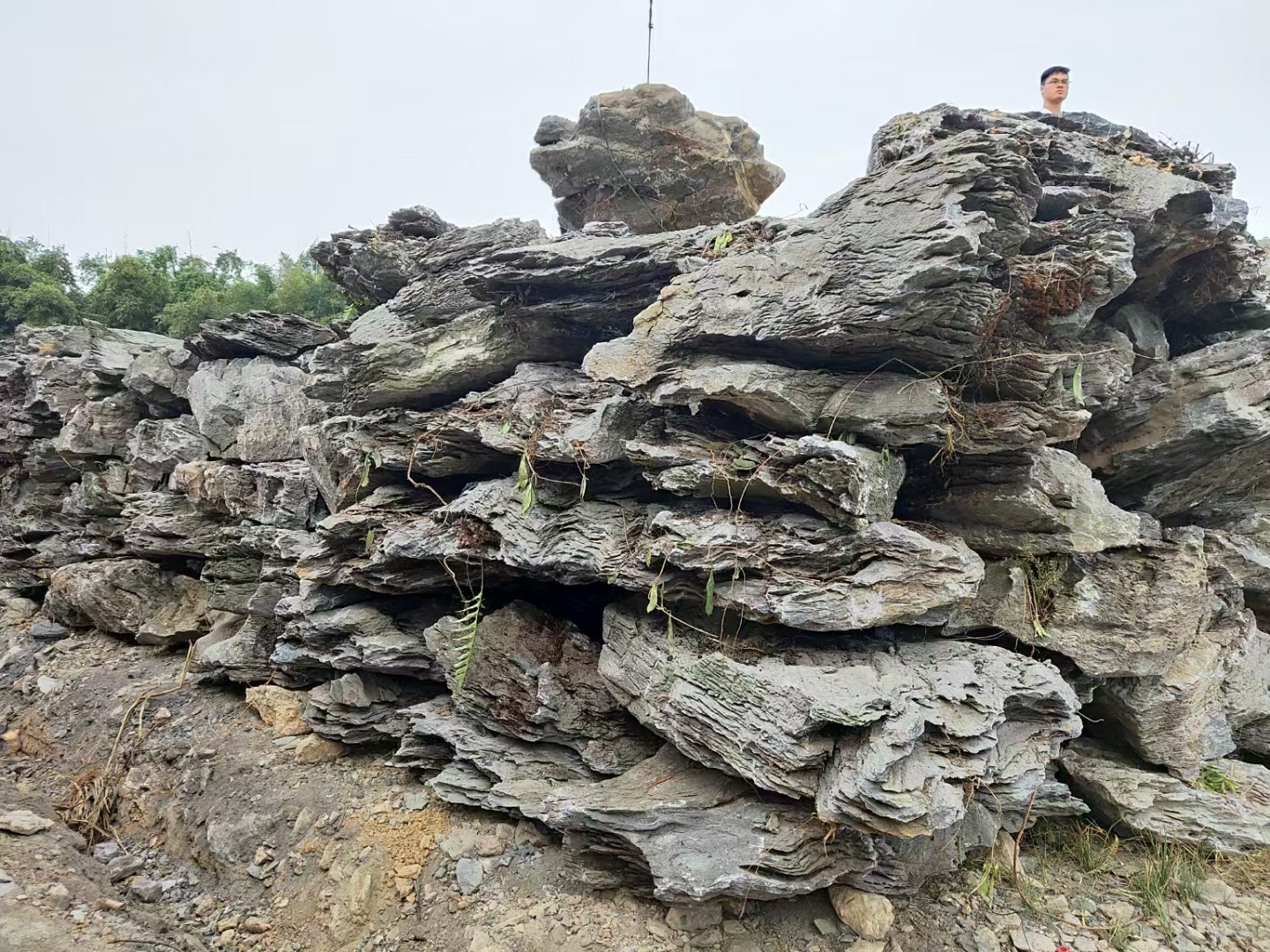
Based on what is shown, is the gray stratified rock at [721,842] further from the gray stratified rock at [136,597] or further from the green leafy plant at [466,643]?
the gray stratified rock at [136,597]

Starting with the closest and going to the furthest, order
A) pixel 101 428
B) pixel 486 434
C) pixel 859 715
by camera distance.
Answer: pixel 859 715 < pixel 486 434 < pixel 101 428

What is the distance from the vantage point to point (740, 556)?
5.48m

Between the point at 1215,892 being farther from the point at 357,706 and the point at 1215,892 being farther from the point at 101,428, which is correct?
A: the point at 101,428

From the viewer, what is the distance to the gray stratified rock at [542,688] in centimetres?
623

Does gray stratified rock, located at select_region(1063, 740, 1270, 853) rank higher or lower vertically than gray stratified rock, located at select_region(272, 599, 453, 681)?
lower

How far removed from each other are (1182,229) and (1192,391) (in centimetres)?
182

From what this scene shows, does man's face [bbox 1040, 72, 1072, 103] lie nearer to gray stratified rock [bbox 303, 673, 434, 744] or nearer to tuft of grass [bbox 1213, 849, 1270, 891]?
tuft of grass [bbox 1213, 849, 1270, 891]

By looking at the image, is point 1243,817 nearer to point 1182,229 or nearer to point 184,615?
point 1182,229

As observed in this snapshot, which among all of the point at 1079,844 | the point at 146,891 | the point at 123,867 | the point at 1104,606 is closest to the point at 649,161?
the point at 1104,606

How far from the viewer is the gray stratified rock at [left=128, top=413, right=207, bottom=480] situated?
12.3 meters

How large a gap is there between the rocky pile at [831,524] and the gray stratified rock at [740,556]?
0.11ft

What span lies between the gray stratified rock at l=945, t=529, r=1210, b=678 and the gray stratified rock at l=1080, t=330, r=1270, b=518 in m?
1.07

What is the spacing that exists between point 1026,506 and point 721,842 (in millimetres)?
4161

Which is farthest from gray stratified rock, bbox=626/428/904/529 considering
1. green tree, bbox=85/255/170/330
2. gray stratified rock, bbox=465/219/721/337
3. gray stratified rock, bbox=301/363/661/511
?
green tree, bbox=85/255/170/330
